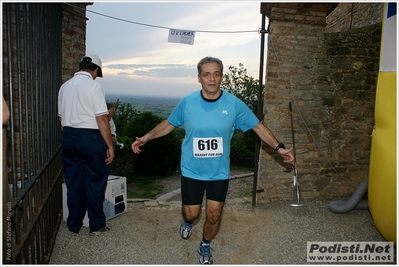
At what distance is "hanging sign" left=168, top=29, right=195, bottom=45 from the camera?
5.18 metres

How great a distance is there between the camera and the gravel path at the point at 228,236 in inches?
138

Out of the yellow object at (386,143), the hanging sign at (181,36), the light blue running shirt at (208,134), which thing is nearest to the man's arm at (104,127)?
the light blue running shirt at (208,134)

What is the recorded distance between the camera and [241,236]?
408 centimetres

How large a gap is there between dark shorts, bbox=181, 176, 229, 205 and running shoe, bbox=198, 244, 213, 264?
463mm

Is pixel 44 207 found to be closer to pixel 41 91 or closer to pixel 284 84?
pixel 41 91

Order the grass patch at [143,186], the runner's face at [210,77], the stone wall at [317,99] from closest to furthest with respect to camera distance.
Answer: the runner's face at [210,77]
the stone wall at [317,99]
the grass patch at [143,186]

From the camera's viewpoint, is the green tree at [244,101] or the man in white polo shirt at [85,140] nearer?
the man in white polo shirt at [85,140]

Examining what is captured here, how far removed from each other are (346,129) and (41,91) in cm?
429

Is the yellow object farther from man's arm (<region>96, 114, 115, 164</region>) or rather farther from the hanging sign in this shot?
man's arm (<region>96, 114, 115, 164</region>)

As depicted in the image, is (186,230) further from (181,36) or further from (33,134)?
(181,36)

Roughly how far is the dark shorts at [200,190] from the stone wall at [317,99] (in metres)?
2.03

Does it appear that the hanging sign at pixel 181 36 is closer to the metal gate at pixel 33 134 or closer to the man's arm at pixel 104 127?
the metal gate at pixel 33 134

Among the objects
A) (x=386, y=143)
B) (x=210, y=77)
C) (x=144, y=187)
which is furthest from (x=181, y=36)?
(x=144, y=187)

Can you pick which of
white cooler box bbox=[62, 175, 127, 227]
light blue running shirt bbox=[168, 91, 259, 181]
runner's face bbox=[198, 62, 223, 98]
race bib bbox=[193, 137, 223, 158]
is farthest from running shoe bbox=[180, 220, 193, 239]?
runner's face bbox=[198, 62, 223, 98]
